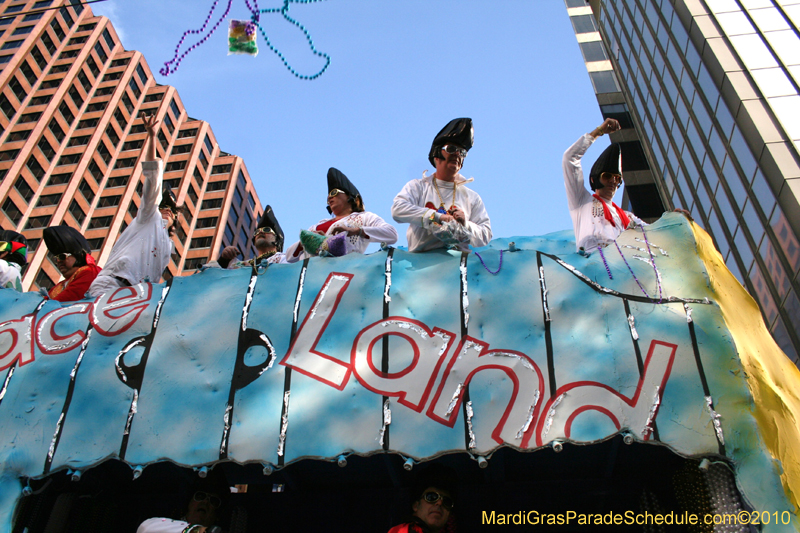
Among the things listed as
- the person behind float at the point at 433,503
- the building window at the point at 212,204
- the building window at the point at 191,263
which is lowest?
the person behind float at the point at 433,503

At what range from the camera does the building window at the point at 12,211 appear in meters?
40.8

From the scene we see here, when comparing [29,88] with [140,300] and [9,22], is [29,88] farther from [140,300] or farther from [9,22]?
[140,300]

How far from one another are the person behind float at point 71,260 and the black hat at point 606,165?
4704mm

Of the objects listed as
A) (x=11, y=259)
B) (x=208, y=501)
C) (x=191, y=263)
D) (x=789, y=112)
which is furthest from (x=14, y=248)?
(x=191, y=263)

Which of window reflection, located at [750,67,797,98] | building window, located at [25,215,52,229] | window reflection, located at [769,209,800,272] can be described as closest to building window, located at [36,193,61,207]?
building window, located at [25,215,52,229]

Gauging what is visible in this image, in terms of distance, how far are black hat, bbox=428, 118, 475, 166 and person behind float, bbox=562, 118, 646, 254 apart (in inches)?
36.1

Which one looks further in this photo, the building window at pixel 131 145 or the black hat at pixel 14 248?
the building window at pixel 131 145

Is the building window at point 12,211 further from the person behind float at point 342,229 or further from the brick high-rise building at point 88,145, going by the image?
the person behind float at point 342,229

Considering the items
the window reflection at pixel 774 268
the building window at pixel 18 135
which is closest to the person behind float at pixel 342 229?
the window reflection at pixel 774 268

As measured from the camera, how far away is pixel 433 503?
4.10 m

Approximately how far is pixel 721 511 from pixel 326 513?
3151 millimetres

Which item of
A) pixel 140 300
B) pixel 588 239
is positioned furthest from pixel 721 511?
pixel 140 300

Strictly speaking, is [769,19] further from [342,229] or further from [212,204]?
[212,204]

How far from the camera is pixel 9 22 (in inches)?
1892
